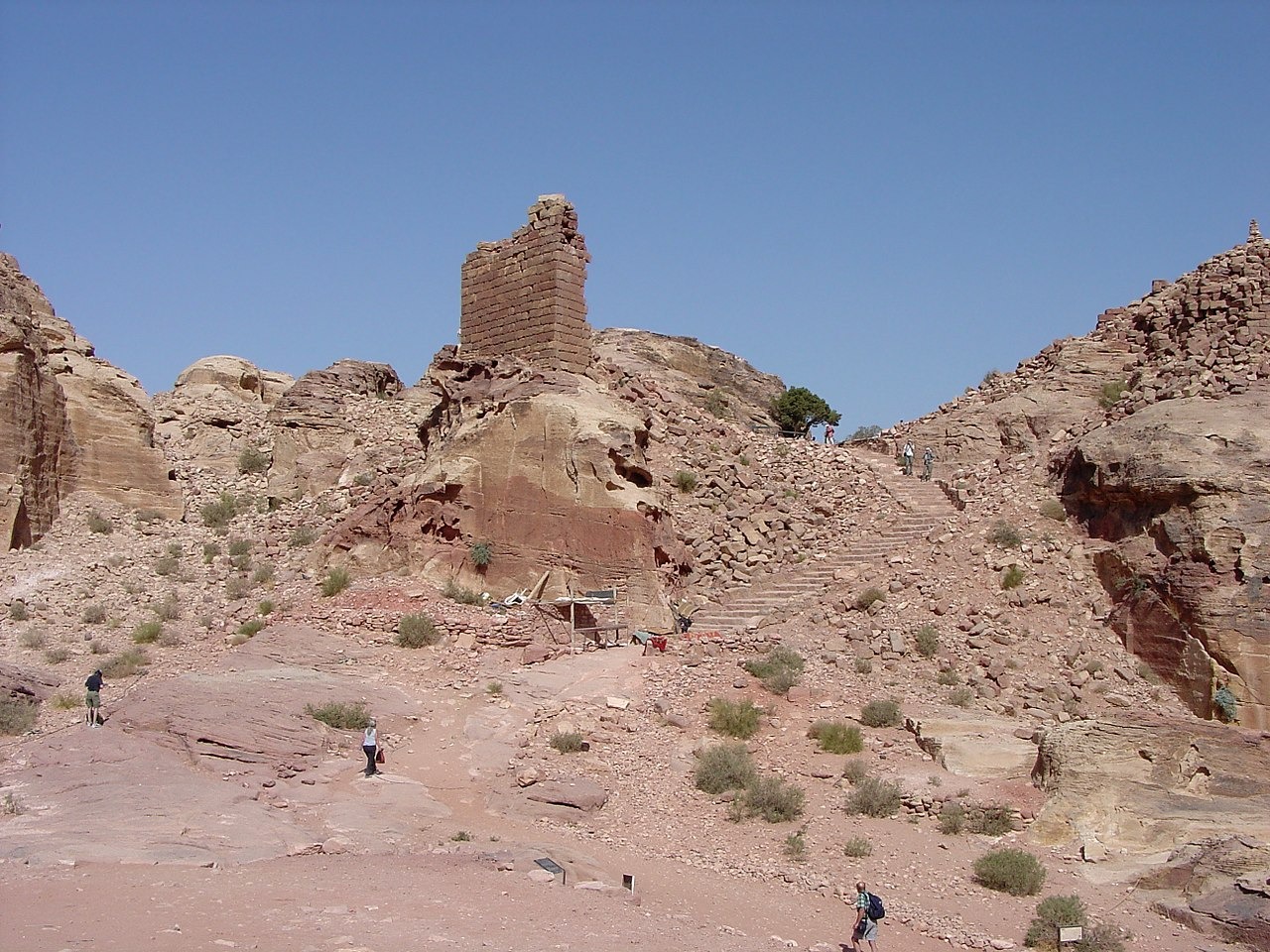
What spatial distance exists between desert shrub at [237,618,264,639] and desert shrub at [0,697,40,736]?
131 inches

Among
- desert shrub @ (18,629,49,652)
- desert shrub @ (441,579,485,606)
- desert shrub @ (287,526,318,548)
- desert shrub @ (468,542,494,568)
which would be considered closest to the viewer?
desert shrub @ (18,629,49,652)

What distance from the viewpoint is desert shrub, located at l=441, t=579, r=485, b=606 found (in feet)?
59.7

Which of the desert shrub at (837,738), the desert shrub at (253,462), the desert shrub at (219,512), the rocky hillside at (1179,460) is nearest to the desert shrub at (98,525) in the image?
the desert shrub at (219,512)

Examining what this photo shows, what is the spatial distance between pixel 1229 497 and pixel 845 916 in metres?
8.95

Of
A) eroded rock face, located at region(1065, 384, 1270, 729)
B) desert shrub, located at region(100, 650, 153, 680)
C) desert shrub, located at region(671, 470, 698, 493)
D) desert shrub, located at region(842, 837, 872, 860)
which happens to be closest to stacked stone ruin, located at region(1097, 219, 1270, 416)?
eroded rock face, located at region(1065, 384, 1270, 729)

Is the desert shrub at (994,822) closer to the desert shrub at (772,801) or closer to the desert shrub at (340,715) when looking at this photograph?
the desert shrub at (772,801)

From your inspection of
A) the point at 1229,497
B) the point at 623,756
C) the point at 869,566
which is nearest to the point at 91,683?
the point at 623,756

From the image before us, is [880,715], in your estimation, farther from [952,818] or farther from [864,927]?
[864,927]

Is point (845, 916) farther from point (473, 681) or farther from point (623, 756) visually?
point (473, 681)

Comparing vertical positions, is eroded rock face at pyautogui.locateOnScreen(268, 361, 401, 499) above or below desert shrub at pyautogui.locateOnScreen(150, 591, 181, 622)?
above

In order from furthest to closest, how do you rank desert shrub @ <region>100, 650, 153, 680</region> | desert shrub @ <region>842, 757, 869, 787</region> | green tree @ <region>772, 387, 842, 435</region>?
1. green tree @ <region>772, 387, 842, 435</region>
2. desert shrub @ <region>100, 650, 153, 680</region>
3. desert shrub @ <region>842, 757, 869, 787</region>

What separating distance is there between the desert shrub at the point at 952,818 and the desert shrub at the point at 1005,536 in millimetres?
6455

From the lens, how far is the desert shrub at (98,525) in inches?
858

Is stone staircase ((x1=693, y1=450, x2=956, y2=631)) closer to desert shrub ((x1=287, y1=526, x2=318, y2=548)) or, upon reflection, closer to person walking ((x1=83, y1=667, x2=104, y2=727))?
desert shrub ((x1=287, y1=526, x2=318, y2=548))
